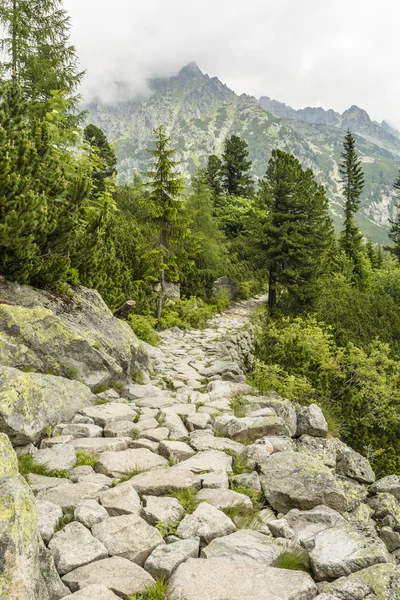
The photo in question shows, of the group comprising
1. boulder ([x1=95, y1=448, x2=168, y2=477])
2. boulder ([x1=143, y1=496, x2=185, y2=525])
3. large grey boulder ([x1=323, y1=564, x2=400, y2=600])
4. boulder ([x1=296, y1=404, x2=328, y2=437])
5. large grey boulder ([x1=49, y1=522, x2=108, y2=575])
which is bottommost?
boulder ([x1=296, y1=404, x2=328, y2=437])

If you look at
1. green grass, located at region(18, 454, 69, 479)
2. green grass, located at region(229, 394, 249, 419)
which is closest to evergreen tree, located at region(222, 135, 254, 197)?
green grass, located at region(229, 394, 249, 419)

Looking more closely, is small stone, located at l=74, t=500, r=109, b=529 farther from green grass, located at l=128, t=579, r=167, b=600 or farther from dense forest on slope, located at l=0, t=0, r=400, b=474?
dense forest on slope, located at l=0, t=0, r=400, b=474

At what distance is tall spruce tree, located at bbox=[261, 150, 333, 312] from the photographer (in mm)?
18469

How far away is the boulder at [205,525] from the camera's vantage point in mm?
3357

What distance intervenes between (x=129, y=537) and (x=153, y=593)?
61cm

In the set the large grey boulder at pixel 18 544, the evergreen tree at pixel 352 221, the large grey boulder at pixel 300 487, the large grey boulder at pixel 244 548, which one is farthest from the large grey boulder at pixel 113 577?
the evergreen tree at pixel 352 221

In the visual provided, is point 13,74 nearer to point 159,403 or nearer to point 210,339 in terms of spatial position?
point 210,339

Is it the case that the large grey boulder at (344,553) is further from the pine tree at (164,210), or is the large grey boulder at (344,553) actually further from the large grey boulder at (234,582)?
the pine tree at (164,210)

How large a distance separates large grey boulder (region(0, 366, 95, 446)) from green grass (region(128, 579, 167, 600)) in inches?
99.2

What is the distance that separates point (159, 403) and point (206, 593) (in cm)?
450

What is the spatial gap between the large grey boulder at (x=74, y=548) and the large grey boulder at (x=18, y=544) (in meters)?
0.46

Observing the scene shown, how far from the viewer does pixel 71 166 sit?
372 inches

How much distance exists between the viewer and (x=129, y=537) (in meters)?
3.18

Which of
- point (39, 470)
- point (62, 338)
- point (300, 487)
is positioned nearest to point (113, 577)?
point (39, 470)
